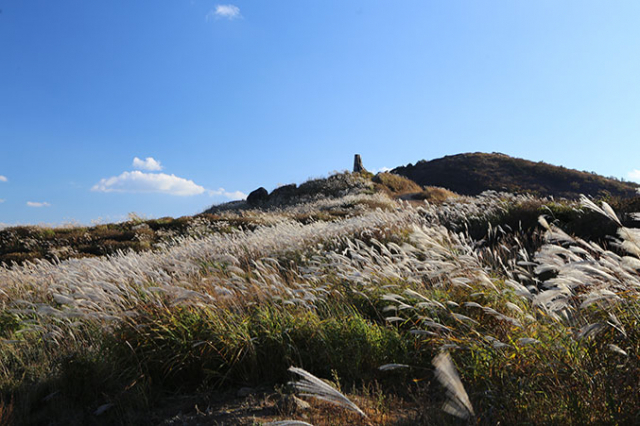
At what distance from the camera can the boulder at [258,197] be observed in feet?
116

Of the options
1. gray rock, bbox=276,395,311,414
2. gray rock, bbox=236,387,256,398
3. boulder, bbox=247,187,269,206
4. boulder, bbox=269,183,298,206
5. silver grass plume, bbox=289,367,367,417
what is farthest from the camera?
boulder, bbox=247,187,269,206

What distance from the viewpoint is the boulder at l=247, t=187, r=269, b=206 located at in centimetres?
3523

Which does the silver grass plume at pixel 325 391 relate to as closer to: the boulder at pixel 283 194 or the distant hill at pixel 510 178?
the boulder at pixel 283 194

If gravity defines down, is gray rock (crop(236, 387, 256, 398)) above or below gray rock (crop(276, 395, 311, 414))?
below

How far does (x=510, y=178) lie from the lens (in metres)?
40.2

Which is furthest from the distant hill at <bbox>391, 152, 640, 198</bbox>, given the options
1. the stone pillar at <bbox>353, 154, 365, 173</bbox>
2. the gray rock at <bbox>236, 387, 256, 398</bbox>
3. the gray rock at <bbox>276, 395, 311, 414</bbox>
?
the gray rock at <bbox>276, 395, 311, 414</bbox>

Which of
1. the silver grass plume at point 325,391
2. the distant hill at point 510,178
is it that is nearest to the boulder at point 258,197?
the distant hill at point 510,178

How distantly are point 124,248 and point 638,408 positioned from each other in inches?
597

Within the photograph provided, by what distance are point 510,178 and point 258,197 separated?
25.6 metres

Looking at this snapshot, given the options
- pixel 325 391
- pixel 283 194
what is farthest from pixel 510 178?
pixel 325 391

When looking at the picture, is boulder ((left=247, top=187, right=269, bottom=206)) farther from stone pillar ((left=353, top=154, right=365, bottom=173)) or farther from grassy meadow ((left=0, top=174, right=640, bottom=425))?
grassy meadow ((left=0, top=174, right=640, bottom=425))

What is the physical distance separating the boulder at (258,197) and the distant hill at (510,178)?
63.3 feet

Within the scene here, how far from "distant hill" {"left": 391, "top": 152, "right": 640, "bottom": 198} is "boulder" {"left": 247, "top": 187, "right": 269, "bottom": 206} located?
19.3m

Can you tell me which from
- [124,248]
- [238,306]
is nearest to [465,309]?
[238,306]
